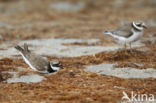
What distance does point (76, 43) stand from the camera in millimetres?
13906

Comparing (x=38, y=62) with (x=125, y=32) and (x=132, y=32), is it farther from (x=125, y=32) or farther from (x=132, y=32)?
(x=132, y=32)

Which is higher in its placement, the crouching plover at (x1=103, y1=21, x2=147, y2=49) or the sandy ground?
the crouching plover at (x1=103, y1=21, x2=147, y2=49)

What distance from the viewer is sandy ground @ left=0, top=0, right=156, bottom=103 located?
7371 millimetres

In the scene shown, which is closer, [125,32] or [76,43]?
[125,32]

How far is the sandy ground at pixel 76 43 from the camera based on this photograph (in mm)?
7371

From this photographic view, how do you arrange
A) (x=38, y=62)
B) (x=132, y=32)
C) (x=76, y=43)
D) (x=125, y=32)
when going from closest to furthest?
(x=38, y=62) < (x=132, y=32) < (x=125, y=32) < (x=76, y=43)

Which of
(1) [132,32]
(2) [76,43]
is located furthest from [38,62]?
(2) [76,43]

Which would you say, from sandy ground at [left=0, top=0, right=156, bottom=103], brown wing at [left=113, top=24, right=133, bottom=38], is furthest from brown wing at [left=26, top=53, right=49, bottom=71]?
brown wing at [left=113, top=24, right=133, bottom=38]

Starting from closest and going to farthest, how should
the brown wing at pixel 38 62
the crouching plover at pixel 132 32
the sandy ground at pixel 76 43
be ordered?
the sandy ground at pixel 76 43, the brown wing at pixel 38 62, the crouching plover at pixel 132 32

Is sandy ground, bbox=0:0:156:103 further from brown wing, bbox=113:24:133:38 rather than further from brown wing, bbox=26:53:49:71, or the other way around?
brown wing, bbox=113:24:133:38

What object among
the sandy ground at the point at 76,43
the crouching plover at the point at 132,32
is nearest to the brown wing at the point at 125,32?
the crouching plover at the point at 132,32

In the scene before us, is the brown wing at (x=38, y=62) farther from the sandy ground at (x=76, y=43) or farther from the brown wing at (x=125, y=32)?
the brown wing at (x=125, y=32)

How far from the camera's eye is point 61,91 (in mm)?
7559

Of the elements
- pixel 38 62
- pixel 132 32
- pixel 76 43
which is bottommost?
pixel 76 43
